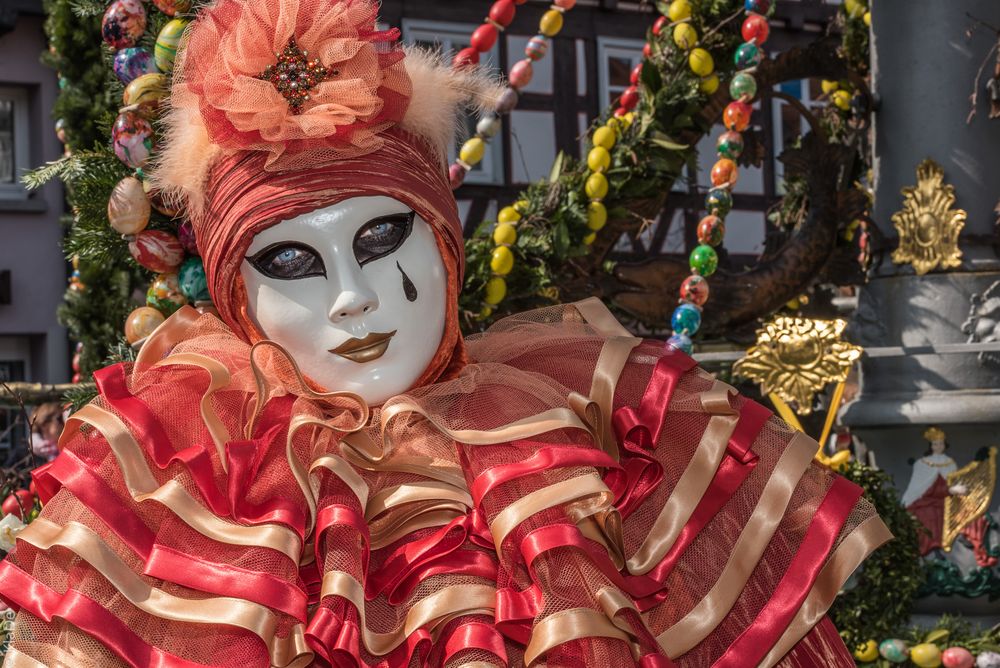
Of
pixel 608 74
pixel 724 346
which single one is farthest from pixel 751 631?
pixel 608 74

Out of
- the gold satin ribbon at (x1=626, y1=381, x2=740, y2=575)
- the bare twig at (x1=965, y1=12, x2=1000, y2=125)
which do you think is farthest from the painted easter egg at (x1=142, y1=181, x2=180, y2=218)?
the bare twig at (x1=965, y1=12, x2=1000, y2=125)

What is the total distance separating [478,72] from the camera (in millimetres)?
2002

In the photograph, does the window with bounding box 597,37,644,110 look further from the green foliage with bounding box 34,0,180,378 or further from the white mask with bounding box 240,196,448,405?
the white mask with bounding box 240,196,448,405

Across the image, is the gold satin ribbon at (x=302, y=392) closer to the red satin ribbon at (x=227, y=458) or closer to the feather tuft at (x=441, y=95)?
the red satin ribbon at (x=227, y=458)

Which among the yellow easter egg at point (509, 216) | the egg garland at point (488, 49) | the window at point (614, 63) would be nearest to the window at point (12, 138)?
the window at point (614, 63)

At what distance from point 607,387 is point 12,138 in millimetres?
8394

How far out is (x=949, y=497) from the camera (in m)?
3.23

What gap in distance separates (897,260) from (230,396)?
219 cm

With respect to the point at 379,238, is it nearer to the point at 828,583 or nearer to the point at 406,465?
the point at 406,465

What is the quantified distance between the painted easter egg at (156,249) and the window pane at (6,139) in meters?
7.73

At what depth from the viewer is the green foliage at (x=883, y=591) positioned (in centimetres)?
283

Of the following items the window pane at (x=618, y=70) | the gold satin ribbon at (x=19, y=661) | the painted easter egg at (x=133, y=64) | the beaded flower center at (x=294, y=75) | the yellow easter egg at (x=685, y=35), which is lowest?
the window pane at (x=618, y=70)

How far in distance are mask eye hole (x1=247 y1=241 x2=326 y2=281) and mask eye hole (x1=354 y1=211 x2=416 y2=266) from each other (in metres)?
0.06

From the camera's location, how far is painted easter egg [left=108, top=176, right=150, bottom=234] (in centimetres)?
210
